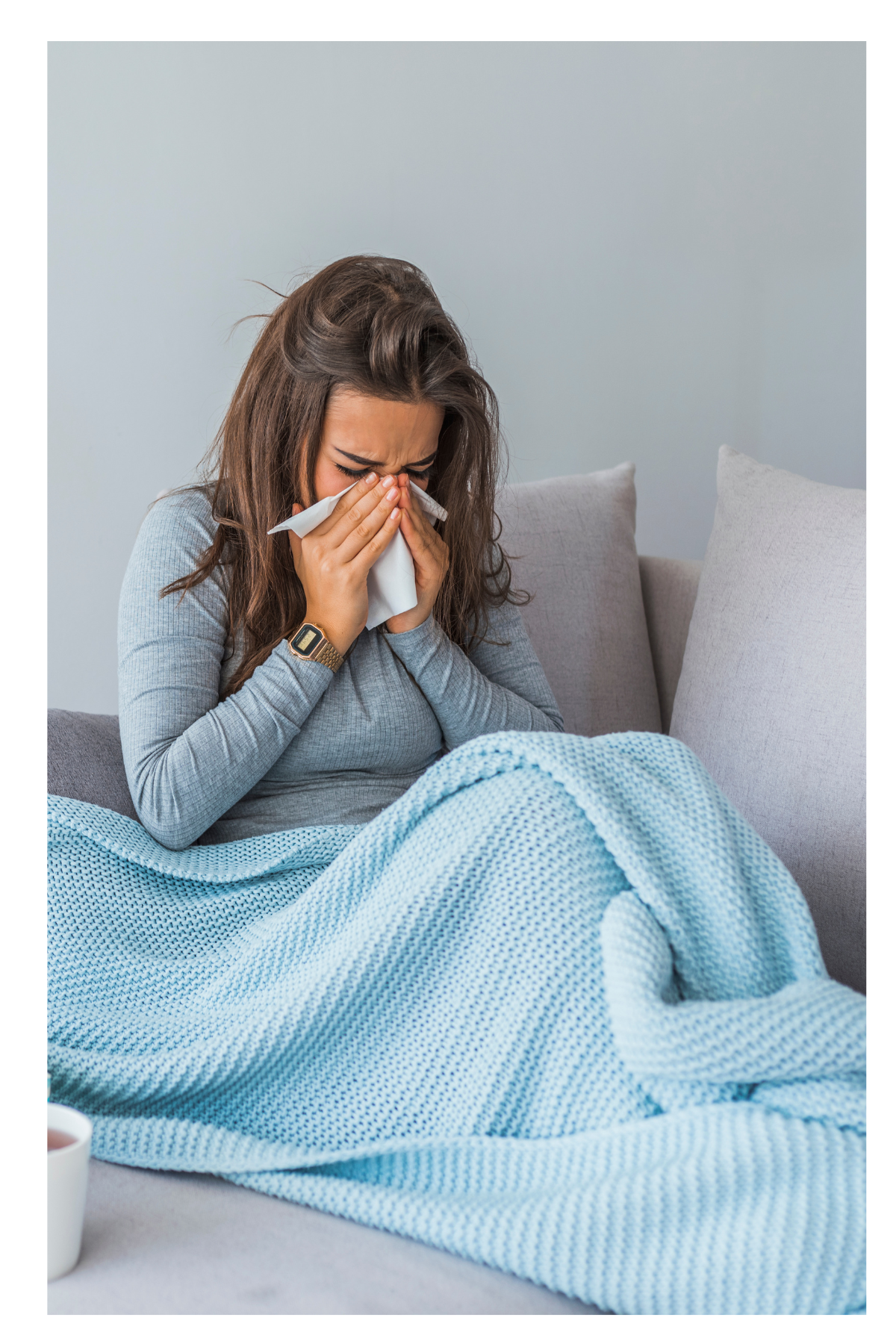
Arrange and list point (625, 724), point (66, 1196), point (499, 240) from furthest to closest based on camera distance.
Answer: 1. point (499, 240)
2. point (625, 724)
3. point (66, 1196)

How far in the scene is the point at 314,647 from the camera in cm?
102

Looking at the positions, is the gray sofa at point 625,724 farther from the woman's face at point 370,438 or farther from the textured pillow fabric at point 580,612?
the woman's face at point 370,438

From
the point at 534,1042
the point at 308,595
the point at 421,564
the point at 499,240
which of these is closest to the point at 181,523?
Result: the point at 308,595

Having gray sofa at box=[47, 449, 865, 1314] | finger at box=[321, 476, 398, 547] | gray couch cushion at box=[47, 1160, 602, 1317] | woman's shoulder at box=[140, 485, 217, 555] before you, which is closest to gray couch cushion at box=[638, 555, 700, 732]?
gray sofa at box=[47, 449, 865, 1314]

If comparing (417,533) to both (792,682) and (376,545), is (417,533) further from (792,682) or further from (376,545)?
(792,682)

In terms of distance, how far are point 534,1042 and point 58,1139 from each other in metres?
0.28

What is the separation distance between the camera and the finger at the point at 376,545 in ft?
3.41

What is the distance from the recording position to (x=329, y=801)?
1.06 meters

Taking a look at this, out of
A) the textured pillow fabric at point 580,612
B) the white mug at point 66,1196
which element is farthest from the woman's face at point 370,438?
the white mug at point 66,1196

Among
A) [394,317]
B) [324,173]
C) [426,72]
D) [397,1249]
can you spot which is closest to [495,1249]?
[397,1249]

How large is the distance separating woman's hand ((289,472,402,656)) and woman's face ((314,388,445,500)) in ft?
0.05

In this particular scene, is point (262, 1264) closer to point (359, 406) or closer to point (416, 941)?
point (416, 941)

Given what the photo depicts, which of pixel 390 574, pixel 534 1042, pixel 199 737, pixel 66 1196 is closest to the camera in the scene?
pixel 66 1196

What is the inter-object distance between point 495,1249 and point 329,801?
0.53 meters
